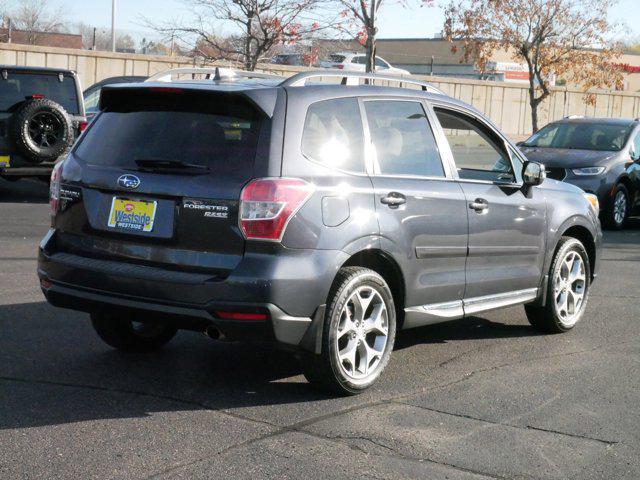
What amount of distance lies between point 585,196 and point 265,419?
400 centimetres

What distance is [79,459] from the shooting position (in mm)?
4660

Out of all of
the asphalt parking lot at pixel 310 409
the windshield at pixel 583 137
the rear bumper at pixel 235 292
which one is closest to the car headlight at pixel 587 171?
the windshield at pixel 583 137

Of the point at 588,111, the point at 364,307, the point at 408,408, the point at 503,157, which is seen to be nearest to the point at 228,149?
the point at 364,307

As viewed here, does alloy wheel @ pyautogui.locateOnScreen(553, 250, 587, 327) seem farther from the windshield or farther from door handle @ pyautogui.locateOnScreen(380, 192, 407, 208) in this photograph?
the windshield

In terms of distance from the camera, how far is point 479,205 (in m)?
6.83

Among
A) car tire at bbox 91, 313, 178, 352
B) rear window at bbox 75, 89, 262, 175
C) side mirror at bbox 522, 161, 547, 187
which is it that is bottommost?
car tire at bbox 91, 313, 178, 352

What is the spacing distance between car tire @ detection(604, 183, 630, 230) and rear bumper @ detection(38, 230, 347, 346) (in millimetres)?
10644

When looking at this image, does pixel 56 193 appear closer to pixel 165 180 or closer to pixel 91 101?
pixel 165 180

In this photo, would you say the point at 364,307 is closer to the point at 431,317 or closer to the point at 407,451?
the point at 431,317

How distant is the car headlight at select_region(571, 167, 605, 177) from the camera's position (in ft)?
50.6

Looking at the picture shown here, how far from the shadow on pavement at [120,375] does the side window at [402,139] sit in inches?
54.1

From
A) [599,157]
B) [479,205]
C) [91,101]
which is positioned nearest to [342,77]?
[479,205]

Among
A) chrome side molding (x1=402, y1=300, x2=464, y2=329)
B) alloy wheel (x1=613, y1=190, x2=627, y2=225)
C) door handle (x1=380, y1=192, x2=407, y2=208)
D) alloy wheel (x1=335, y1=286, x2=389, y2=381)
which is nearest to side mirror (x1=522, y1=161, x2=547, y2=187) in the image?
chrome side molding (x1=402, y1=300, x2=464, y2=329)

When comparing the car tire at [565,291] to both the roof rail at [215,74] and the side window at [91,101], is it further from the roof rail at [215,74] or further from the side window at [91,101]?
the side window at [91,101]
